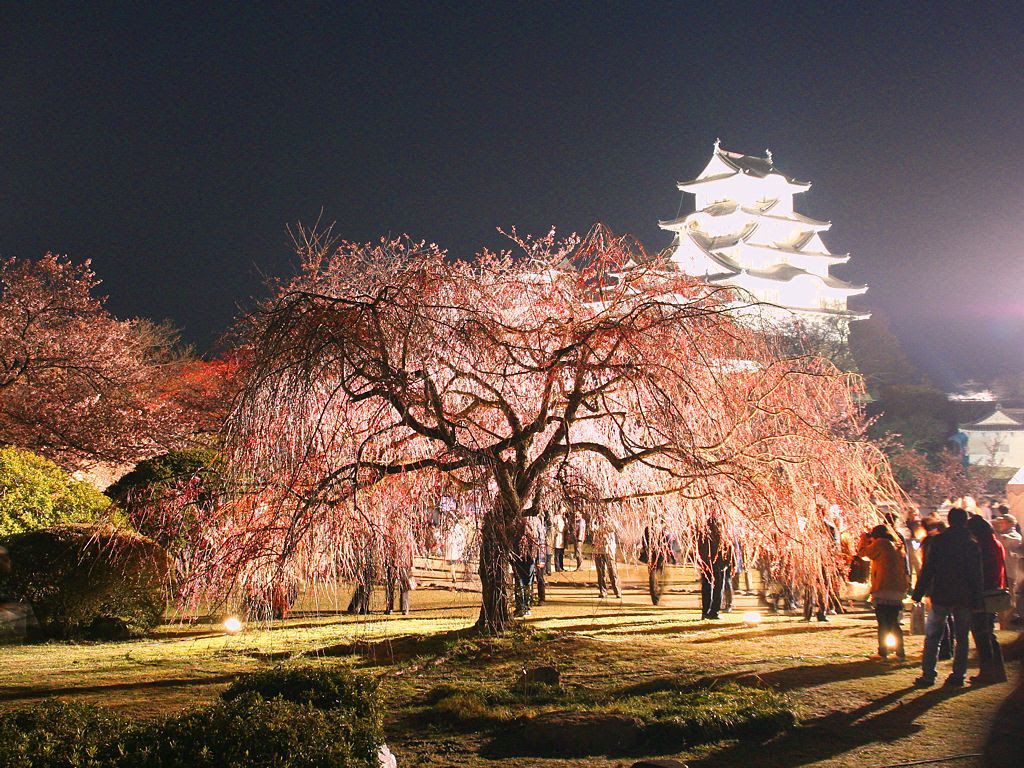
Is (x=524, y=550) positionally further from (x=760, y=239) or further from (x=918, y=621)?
(x=760, y=239)

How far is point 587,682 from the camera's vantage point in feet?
25.2

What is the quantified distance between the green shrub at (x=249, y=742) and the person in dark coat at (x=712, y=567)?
567 centimetres

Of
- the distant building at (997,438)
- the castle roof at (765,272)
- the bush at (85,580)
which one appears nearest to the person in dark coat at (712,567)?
the bush at (85,580)

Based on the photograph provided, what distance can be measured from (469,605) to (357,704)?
32.5 feet

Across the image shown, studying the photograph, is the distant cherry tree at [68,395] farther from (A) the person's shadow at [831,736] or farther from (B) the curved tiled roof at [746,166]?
(B) the curved tiled roof at [746,166]

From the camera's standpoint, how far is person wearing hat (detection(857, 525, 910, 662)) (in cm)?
902

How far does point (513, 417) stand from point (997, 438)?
43350 millimetres

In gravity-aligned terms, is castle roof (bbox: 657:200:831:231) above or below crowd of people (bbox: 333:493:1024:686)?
above

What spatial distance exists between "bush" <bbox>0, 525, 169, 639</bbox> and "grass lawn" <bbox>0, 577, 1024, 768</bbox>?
1.28ft

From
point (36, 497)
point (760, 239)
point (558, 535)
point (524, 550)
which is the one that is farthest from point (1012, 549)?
point (760, 239)

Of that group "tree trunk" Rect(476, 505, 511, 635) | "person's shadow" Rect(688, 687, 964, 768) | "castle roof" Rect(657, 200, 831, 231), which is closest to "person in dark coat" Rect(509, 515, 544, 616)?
"tree trunk" Rect(476, 505, 511, 635)

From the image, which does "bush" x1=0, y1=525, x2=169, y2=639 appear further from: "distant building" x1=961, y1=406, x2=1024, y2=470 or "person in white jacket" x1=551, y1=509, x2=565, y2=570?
"distant building" x1=961, y1=406, x2=1024, y2=470

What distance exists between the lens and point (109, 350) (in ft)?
72.4

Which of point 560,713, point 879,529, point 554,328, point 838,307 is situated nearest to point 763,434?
point 879,529
